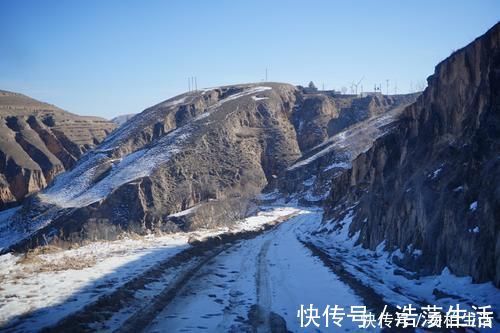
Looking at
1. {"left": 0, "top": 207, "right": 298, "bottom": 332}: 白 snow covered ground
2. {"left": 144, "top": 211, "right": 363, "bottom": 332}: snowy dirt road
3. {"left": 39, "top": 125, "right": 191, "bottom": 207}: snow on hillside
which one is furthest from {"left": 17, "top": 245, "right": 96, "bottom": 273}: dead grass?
{"left": 39, "top": 125, "right": 191, "bottom": 207}: snow on hillside

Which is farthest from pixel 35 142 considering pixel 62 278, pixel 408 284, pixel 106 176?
pixel 408 284

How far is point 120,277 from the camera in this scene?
465 inches

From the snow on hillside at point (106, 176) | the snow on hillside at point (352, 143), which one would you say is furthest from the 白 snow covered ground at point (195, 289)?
the snow on hillside at point (352, 143)

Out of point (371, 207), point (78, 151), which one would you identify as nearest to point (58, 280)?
point (371, 207)

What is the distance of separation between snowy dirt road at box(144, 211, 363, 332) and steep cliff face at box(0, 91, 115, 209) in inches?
4087

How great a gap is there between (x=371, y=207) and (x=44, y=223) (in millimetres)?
58132

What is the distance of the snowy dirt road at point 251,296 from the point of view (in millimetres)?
8406

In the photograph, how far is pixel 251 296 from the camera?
10734 millimetres

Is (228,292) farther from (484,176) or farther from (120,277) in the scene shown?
(484,176)

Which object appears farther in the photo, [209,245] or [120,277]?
[209,245]

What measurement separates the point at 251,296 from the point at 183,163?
6919 centimetres

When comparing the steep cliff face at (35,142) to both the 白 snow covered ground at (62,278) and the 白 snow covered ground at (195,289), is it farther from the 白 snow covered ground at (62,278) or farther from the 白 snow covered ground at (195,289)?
the 白 snow covered ground at (195,289)

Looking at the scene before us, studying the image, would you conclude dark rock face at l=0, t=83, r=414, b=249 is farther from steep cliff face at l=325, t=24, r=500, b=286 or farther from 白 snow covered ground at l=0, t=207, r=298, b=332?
白 snow covered ground at l=0, t=207, r=298, b=332

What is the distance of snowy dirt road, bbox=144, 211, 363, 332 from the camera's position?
8406 millimetres
